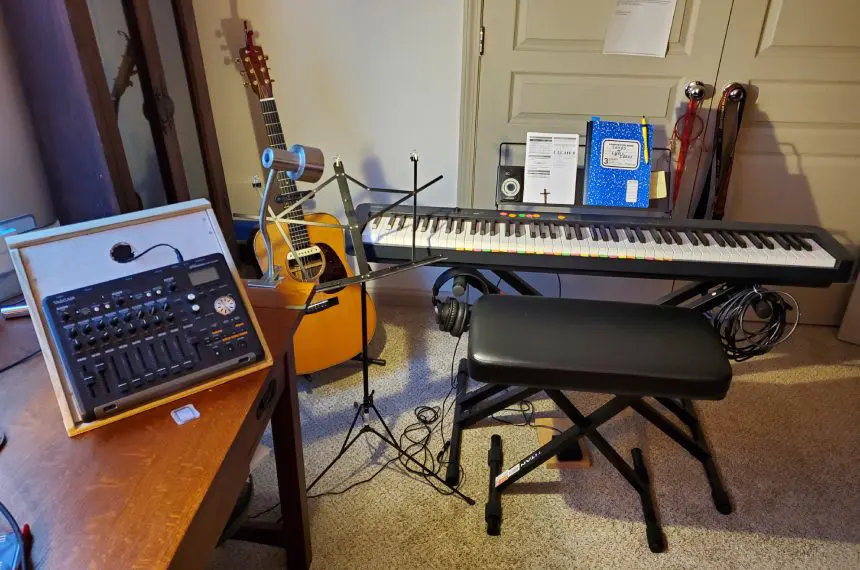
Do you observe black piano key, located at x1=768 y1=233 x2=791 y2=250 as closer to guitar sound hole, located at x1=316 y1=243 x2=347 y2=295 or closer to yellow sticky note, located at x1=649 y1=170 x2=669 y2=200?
yellow sticky note, located at x1=649 y1=170 x2=669 y2=200

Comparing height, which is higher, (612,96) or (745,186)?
(612,96)

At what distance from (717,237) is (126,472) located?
5.70 feet

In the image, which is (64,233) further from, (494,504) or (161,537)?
(494,504)

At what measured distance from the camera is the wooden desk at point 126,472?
72 cm

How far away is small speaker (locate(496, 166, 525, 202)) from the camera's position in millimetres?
1987

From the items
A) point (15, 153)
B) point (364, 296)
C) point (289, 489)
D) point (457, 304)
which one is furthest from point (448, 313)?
point (15, 153)

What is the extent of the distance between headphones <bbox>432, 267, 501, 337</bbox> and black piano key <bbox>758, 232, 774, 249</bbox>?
840 millimetres

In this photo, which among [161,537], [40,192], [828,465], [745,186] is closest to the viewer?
[161,537]

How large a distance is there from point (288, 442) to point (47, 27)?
3.75 feet

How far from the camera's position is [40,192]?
1.63 metres

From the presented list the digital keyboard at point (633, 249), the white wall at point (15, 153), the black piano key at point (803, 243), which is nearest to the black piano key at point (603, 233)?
the digital keyboard at point (633, 249)

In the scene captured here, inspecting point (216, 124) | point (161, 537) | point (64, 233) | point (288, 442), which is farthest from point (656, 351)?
point (216, 124)

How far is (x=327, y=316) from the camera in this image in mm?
2135

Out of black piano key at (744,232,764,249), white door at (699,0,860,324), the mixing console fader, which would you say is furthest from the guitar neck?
white door at (699,0,860,324)
